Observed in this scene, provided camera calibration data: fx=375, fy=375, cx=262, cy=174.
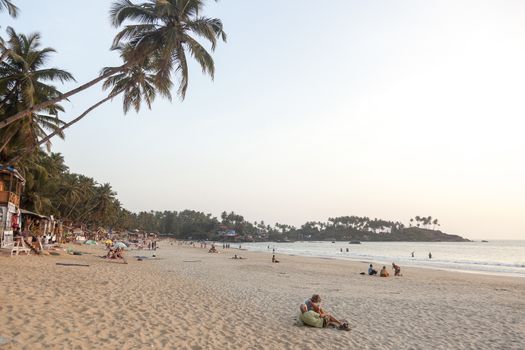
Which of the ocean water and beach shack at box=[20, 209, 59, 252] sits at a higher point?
beach shack at box=[20, 209, 59, 252]

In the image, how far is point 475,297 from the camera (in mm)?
16125

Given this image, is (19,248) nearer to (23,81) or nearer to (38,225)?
(23,81)

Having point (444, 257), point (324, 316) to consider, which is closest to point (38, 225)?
point (324, 316)

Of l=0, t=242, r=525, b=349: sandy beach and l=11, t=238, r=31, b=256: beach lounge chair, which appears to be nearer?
l=0, t=242, r=525, b=349: sandy beach

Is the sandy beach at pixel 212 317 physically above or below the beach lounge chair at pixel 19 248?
below

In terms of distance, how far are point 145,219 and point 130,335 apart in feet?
Result: 533

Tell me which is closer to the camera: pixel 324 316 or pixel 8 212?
pixel 324 316

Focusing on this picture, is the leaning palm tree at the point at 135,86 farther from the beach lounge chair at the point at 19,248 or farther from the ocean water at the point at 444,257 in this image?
the ocean water at the point at 444,257

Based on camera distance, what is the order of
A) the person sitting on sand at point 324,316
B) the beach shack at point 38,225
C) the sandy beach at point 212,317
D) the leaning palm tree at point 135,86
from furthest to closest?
the beach shack at point 38,225, the leaning palm tree at point 135,86, the person sitting on sand at point 324,316, the sandy beach at point 212,317

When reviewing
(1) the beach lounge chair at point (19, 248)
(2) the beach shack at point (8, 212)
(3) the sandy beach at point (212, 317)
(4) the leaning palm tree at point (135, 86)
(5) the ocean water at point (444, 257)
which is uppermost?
(4) the leaning palm tree at point (135, 86)

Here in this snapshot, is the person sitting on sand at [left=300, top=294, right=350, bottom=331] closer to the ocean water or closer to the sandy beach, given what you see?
the sandy beach

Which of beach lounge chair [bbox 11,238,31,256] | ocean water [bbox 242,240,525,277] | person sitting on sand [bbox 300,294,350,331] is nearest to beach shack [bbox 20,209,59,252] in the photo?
beach lounge chair [bbox 11,238,31,256]

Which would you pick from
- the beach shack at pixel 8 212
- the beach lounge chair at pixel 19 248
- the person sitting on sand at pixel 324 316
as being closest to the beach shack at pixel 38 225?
the beach shack at pixel 8 212

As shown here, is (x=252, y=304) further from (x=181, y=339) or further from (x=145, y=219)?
(x=145, y=219)
